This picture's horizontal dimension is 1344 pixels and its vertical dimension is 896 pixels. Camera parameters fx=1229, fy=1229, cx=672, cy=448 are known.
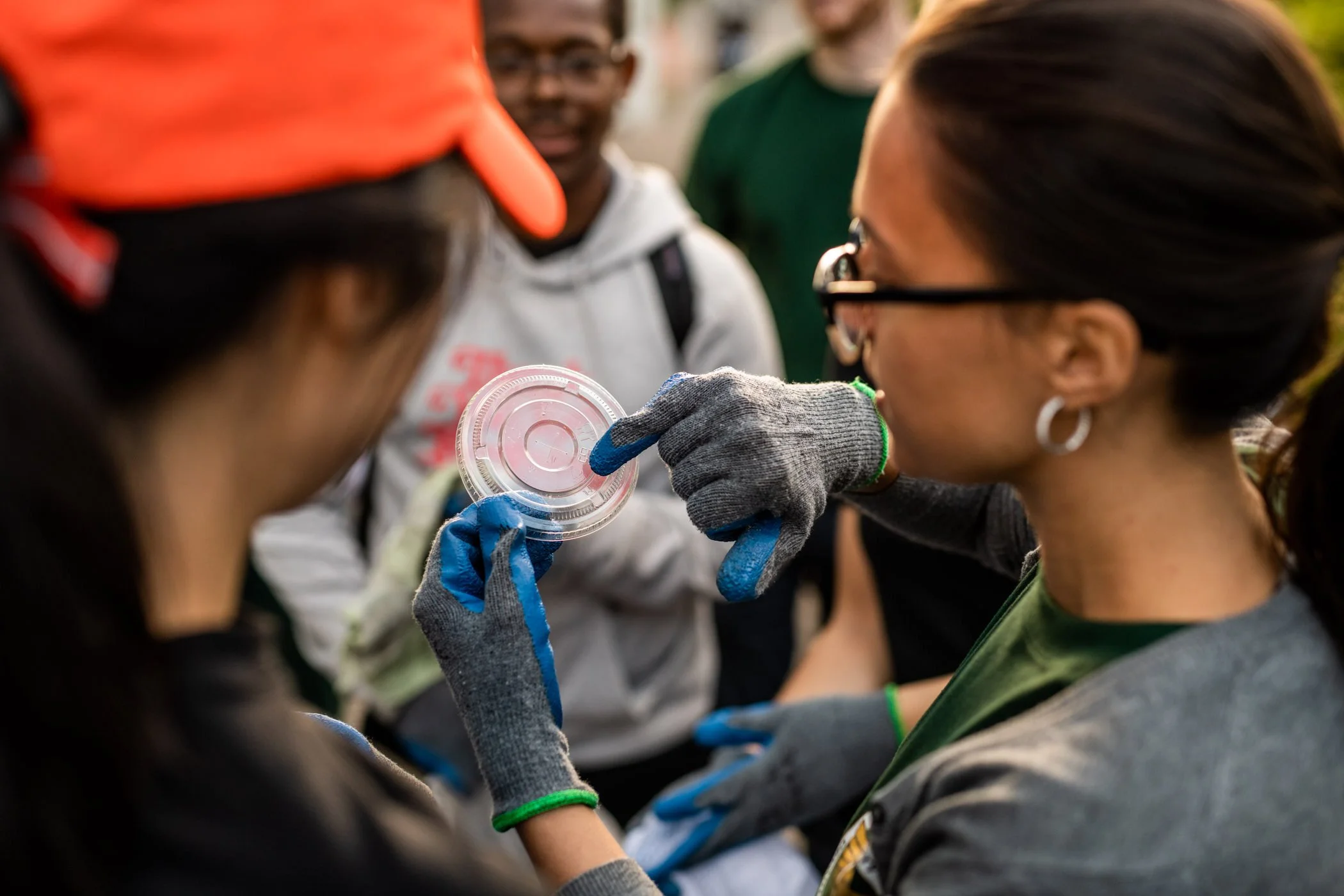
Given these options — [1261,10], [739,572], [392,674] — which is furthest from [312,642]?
[1261,10]

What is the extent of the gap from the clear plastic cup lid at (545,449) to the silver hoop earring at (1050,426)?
762 mm

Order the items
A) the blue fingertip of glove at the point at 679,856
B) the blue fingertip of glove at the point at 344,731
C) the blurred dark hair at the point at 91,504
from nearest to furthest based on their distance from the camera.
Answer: the blurred dark hair at the point at 91,504, the blue fingertip of glove at the point at 344,731, the blue fingertip of glove at the point at 679,856

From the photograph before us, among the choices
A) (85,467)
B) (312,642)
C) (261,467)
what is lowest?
(312,642)

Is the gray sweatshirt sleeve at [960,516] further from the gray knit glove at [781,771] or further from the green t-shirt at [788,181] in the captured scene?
the green t-shirt at [788,181]

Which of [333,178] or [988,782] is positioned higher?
[333,178]

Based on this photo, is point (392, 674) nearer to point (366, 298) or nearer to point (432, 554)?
point (432, 554)

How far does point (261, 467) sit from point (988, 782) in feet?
2.56

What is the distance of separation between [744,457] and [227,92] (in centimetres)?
94

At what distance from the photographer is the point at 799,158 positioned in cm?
416

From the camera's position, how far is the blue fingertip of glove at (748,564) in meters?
1.74

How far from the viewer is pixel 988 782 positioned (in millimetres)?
1259

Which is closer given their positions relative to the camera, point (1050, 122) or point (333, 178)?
point (333, 178)

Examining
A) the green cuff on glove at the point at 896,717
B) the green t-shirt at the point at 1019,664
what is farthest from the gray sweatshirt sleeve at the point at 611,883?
the green cuff on glove at the point at 896,717

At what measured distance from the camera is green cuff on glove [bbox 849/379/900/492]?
6.40ft
